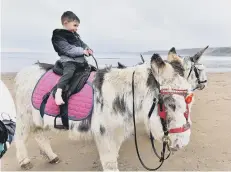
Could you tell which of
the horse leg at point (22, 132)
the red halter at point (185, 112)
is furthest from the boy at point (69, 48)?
the red halter at point (185, 112)

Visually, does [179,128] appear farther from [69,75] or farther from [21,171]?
[21,171]

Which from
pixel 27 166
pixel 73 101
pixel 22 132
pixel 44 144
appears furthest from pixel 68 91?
pixel 27 166

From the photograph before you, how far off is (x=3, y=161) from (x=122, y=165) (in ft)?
6.12

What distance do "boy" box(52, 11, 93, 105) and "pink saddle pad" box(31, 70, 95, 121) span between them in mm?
210

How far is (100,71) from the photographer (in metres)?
3.95

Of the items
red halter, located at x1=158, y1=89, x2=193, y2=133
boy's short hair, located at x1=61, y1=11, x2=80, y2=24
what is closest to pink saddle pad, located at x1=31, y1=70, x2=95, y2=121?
boy's short hair, located at x1=61, y1=11, x2=80, y2=24

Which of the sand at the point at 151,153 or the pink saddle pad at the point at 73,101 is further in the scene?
the sand at the point at 151,153

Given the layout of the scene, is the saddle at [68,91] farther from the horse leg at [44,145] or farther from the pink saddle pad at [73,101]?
the horse leg at [44,145]

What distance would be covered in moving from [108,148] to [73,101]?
68 cm

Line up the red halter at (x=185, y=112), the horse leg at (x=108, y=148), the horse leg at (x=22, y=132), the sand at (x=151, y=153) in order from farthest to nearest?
the sand at (x=151, y=153)
the horse leg at (x=22, y=132)
the horse leg at (x=108, y=148)
the red halter at (x=185, y=112)

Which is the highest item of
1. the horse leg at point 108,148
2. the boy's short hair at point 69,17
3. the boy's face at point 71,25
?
the boy's short hair at point 69,17

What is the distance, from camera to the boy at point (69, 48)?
13.1 feet

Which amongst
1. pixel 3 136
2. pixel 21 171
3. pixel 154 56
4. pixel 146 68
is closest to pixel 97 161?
pixel 21 171

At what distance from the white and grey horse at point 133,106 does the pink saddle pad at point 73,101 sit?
6 cm
